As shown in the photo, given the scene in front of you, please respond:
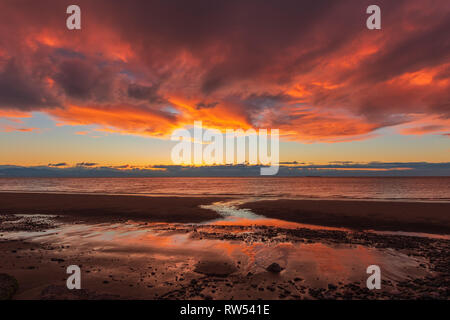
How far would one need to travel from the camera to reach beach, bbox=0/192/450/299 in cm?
889

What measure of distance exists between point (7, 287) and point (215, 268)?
796 cm

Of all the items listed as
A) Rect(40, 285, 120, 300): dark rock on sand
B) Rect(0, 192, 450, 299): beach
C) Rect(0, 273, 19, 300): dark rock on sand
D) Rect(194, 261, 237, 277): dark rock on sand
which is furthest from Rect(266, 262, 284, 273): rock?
Rect(0, 273, 19, 300): dark rock on sand

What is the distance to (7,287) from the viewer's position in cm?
852

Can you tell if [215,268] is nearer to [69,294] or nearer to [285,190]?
[69,294]

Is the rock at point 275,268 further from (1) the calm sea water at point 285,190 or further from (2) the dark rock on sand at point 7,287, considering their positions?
(1) the calm sea water at point 285,190

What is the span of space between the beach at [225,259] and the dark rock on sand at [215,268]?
5cm

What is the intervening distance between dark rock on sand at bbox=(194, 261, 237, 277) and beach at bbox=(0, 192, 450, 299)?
0.05 meters

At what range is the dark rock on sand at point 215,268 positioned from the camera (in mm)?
10620

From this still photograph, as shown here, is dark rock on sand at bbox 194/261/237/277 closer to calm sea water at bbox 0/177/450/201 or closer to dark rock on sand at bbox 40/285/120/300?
dark rock on sand at bbox 40/285/120/300

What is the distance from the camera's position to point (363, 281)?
32.1ft

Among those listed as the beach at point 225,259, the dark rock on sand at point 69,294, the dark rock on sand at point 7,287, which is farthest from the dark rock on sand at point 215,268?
the dark rock on sand at point 7,287

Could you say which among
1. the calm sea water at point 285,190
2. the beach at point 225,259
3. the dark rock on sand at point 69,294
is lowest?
the calm sea water at point 285,190
